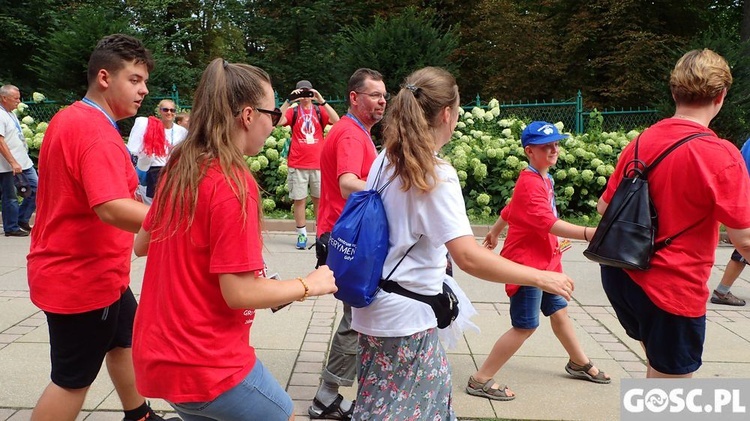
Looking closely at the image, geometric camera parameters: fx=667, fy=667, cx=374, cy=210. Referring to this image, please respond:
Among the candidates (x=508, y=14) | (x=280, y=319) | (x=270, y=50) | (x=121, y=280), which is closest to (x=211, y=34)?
(x=270, y=50)

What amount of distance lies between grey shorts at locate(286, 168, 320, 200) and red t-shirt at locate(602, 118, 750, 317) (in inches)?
228

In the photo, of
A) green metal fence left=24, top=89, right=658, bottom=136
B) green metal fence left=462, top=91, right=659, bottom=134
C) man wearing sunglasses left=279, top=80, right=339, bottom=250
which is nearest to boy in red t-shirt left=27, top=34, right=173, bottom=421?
man wearing sunglasses left=279, top=80, right=339, bottom=250

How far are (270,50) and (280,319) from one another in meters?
19.1

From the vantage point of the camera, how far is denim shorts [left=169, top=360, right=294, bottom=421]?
2020 mm

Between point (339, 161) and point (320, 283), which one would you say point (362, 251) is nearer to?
point (320, 283)

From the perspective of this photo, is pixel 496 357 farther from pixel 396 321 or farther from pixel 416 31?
pixel 416 31

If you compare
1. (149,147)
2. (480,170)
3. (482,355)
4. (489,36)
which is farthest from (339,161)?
(489,36)

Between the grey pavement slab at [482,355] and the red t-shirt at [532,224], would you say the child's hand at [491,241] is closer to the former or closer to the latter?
the red t-shirt at [532,224]

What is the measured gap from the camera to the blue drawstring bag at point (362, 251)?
7.79 feet

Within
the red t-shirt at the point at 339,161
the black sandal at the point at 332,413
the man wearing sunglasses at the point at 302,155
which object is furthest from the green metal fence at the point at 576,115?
the black sandal at the point at 332,413

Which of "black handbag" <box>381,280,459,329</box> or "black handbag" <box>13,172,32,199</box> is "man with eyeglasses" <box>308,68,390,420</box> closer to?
"black handbag" <box>381,280,459,329</box>

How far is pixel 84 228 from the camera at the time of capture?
274cm

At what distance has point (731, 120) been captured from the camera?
12.7 meters

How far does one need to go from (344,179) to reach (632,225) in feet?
4.91
